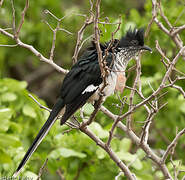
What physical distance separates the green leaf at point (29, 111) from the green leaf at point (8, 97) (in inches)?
7.0

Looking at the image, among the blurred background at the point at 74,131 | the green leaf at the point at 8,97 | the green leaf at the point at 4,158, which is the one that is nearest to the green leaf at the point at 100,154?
the blurred background at the point at 74,131

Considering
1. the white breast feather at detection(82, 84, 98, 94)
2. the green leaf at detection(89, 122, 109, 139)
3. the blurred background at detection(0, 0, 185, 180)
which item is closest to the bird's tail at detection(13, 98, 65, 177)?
the white breast feather at detection(82, 84, 98, 94)

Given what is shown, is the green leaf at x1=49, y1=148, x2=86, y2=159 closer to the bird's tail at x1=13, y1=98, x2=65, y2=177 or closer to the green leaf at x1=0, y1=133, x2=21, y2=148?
the green leaf at x1=0, y1=133, x2=21, y2=148

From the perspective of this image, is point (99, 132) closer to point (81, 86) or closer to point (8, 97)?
point (81, 86)

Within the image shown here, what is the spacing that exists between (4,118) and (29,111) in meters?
0.72

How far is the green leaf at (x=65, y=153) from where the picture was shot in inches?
172

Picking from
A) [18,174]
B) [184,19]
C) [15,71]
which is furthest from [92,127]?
[15,71]

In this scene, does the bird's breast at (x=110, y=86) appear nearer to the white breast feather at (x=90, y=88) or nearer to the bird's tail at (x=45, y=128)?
the white breast feather at (x=90, y=88)

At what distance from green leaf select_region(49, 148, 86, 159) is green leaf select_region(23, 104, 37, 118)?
55cm

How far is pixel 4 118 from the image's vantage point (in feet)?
13.7

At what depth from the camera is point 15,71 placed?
844 centimetres

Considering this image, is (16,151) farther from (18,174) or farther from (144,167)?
(144,167)

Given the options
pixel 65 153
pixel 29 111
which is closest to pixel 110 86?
pixel 65 153

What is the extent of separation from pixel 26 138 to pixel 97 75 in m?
1.57
